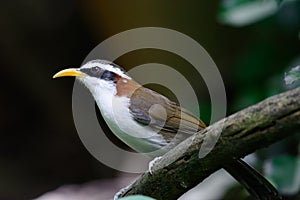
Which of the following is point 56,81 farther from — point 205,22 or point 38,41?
point 205,22

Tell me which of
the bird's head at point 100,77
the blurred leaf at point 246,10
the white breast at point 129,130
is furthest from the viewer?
the blurred leaf at point 246,10

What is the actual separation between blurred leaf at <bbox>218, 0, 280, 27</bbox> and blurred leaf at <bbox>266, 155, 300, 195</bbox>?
91 centimetres

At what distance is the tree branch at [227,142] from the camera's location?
1880mm

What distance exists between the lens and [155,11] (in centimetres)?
597

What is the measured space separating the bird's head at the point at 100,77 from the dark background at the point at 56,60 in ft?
9.23

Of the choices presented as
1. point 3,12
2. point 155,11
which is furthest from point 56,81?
point 155,11

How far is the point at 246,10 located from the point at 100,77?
1249mm

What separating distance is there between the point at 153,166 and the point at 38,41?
13.1 feet

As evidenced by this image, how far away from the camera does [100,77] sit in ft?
10.3

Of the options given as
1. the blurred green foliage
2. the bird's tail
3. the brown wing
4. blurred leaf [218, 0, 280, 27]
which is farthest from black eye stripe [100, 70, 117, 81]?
blurred leaf [218, 0, 280, 27]

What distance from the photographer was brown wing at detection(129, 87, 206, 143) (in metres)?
2.96

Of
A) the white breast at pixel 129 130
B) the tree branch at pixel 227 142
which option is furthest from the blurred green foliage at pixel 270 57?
the tree branch at pixel 227 142

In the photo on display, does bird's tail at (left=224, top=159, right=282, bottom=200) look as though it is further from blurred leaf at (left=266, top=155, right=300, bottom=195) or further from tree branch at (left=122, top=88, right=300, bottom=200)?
blurred leaf at (left=266, top=155, right=300, bottom=195)

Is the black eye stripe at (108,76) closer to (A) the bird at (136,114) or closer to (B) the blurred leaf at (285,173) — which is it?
(A) the bird at (136,114)
